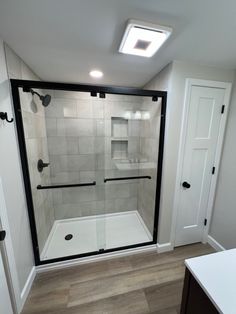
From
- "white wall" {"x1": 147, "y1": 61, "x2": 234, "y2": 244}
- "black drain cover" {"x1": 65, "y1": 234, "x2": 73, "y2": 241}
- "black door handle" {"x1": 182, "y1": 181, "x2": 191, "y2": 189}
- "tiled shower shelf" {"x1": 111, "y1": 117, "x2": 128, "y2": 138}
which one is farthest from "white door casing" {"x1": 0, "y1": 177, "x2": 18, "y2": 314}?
"black door handle" {"x1": 182, "y1": 181, "x2": 191, "y2": 189}

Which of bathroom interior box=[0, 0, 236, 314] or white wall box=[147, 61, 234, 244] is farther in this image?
white wall box=[147, 61, 234, 244]

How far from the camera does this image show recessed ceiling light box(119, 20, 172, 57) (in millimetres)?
933

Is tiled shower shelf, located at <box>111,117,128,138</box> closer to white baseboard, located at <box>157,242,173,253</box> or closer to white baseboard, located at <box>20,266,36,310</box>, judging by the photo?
white baseboard, located at <box>157,242,173,253</box>

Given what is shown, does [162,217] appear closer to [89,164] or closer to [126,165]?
[126,165]

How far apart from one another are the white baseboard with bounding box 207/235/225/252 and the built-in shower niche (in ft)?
5.69

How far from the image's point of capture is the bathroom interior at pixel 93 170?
6.20ft

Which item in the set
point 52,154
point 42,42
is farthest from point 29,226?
point 42,42

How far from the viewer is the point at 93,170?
239cm

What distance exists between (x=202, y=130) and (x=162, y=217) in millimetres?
1187

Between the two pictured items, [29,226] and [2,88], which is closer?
[2,88]

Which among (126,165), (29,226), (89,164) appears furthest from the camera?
(126,165)

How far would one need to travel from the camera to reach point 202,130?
167cm

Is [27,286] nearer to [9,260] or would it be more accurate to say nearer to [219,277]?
[9,260]

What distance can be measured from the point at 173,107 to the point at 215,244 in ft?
6.33
